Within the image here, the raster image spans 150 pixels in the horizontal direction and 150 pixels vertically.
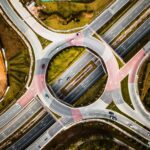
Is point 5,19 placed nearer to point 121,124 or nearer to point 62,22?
point 62,22

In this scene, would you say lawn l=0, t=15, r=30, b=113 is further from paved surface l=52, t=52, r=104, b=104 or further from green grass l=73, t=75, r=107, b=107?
green grass l=73, t=75, r=107, b=107

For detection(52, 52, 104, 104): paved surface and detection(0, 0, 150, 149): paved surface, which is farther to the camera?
detection(52, 52, 104, 104): paved surface

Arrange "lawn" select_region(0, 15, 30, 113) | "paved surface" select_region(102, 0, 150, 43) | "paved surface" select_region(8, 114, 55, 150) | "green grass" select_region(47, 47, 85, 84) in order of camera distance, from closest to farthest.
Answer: "lawn" select_region(0, 15, 30, 113) → "paved surface" select_region(8, 114, 55, 150) → "green grass" select_region(47, 47, 85, 84) → "paved surface" select_region(102, 0, 150, 43)

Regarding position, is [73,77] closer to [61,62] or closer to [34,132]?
[61,62]

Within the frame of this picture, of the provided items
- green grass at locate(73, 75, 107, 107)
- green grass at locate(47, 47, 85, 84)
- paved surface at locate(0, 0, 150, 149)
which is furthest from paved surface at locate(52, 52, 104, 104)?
paved surface at locate(0, 0, 150, 149)

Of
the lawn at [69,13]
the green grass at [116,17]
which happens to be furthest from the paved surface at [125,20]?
the lawn at [69,13]

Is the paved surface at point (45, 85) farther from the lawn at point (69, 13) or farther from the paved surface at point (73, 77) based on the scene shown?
the paved surface at point (73, 77)
